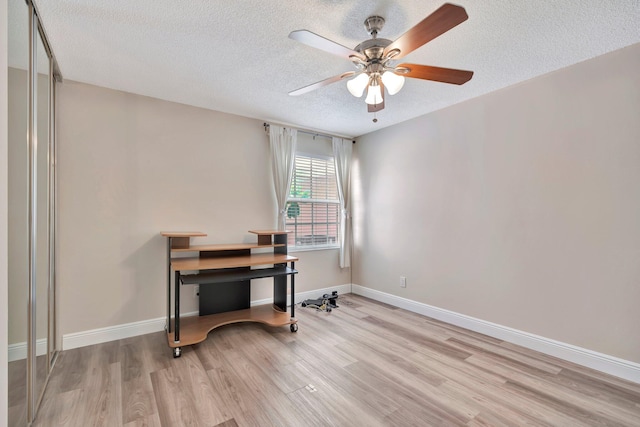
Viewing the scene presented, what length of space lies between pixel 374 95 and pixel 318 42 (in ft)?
1.88

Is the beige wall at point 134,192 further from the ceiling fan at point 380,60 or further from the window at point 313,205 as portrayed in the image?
the ceiling fan at point 380,60

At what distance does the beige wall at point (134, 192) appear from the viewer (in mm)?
2613

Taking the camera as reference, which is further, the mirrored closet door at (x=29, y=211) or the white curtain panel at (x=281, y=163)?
the white curtain panel at (x=281, y=163)

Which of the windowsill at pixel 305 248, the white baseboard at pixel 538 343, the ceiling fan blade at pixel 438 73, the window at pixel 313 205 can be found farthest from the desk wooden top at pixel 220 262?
the ceiling fan blade at pixel 438 73

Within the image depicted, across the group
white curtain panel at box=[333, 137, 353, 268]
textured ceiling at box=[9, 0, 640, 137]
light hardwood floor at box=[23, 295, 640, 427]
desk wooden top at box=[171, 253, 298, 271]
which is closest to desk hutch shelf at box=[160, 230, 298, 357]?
Answer: desk wooden top at box=[171, 253, 298, 271]

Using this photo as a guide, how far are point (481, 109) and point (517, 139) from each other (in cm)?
49

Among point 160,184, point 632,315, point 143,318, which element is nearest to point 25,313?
point 143,318

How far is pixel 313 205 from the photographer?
4.18 m

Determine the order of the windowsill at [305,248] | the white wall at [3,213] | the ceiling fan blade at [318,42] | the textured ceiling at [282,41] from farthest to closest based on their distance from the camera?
1. the windowsill at [305,248]
2. the textured ceiling at [282,41]
3. the ceiling fan blade at [318,42]
4. the white wall at [3,213]

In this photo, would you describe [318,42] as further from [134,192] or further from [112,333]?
[112,333]

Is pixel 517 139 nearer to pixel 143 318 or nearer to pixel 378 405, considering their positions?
pixel 378 405

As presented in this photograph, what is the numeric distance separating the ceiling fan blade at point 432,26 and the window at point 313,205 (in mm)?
2500

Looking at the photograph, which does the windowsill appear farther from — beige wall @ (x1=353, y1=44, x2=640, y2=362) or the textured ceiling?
A: the textured ceiling

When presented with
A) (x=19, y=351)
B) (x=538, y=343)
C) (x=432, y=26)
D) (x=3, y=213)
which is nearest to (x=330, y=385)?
(x=19, y=351)
